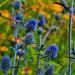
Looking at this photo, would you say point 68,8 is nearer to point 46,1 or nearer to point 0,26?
point 0,26

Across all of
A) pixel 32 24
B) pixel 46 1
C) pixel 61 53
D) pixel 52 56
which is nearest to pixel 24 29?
pixel 32 24

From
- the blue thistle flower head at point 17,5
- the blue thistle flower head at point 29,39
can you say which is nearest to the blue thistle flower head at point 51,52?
the blue thistle flower head at point 29,39

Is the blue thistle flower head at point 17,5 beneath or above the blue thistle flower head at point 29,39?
above

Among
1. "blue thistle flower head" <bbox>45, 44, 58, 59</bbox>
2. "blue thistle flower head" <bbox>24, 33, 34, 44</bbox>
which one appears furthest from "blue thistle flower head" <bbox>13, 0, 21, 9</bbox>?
"blue thistle flower head" <bbox>45, 44, 58, 59</bbox>

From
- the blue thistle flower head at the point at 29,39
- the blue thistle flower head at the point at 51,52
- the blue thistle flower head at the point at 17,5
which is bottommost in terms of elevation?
the blue thistle flower head at the point at 51,52

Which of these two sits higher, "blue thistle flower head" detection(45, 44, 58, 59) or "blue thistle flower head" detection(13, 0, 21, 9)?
"blue thistle flower head" detection(13, 0, 21, 9)

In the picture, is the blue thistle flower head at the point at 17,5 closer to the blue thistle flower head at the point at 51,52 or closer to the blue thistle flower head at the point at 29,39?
the blue thistle flower head at the point at 29,39

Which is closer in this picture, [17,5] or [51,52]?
[51,52]

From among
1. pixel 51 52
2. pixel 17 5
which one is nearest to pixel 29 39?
pixel 51 52

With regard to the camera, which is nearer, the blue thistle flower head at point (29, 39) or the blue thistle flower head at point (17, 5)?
the blue thistle flower head at point (29, 39)

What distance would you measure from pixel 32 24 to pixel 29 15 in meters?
2.19

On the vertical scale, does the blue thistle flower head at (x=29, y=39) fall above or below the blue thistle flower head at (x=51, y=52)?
above

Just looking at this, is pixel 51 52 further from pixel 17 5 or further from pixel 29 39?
pixel 17 5

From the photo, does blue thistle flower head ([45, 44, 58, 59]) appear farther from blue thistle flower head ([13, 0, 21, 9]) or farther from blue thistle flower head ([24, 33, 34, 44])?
blue thistle flower head ([13, 0, 21, 9])
